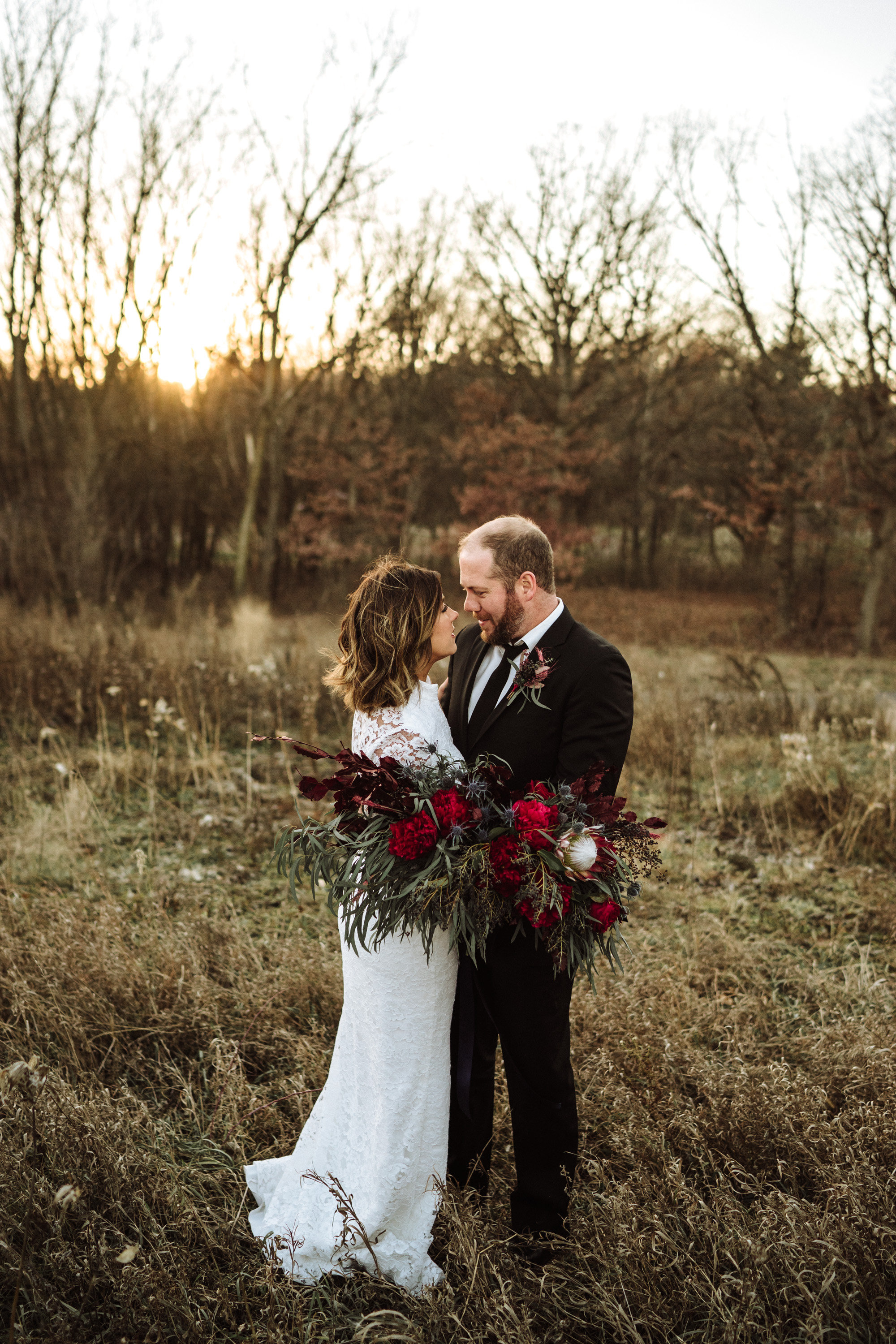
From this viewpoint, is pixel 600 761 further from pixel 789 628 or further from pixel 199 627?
pixel 789 628

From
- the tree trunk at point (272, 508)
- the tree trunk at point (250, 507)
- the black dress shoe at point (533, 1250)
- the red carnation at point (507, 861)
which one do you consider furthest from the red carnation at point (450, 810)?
the tree trunk at point (272, 508)

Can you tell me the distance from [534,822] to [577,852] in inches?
5.2

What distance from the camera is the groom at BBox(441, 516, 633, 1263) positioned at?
256 centimetres

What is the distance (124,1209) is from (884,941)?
4.11 meters

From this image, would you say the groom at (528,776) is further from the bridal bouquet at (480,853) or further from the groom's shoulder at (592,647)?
the bridal bouquet at (480,853)

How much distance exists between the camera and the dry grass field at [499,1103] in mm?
2328

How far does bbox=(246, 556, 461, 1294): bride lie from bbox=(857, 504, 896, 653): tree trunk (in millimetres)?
16476

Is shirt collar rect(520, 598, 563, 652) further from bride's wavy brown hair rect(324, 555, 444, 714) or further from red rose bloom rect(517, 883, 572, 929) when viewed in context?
red rose bloom rect(517, 883, 572, 929)

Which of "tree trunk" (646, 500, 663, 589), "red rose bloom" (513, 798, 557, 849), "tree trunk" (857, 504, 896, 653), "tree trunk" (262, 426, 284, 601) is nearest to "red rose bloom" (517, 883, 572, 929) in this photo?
"red rose bloom" (513, 798, 557, 849)

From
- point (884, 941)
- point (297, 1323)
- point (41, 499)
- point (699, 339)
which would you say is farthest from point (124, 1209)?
point (699, 339)

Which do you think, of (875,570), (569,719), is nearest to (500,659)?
(569,719)

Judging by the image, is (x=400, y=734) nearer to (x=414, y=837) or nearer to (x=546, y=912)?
(x=414, y=837)

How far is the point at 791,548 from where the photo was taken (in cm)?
1922

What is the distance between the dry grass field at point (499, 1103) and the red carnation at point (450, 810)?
118cm
